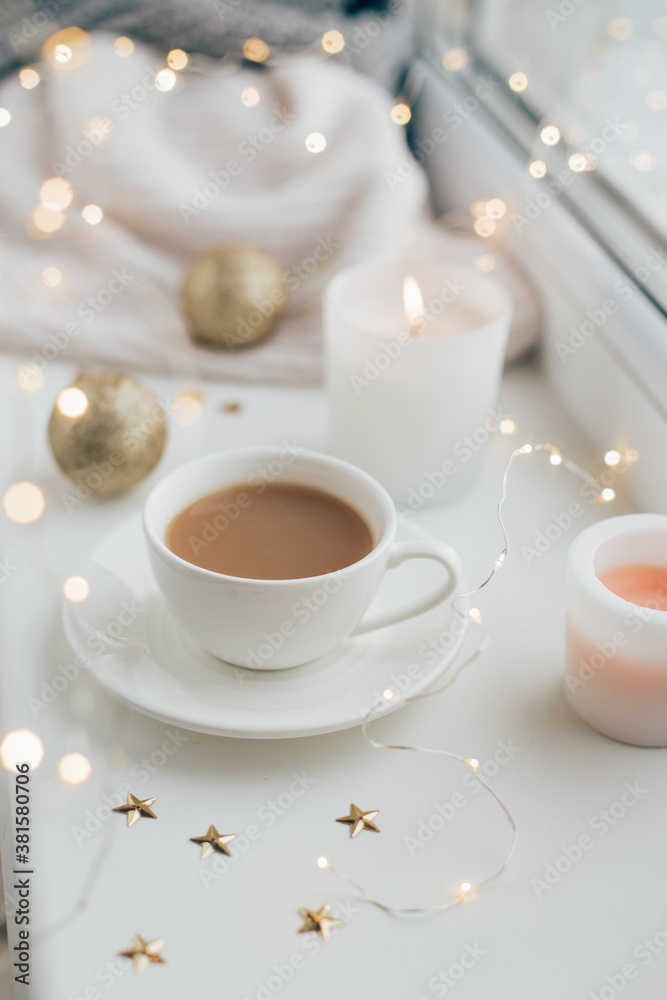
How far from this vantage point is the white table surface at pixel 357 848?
0.37m

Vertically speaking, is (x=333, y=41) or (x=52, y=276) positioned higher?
(x=333, y=41)

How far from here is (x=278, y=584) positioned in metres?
0.43

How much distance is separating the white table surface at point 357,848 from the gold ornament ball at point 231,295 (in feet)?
1.03

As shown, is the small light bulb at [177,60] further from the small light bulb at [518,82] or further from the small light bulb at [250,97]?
the small light bulb at [518,82]

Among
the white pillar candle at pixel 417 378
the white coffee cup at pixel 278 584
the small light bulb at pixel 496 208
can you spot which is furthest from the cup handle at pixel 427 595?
the small light bulb at pixel 496 208

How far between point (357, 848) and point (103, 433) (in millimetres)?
339

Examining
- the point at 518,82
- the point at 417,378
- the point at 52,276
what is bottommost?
the point at 52,276

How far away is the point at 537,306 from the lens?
0.78 metres

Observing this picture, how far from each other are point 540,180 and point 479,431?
305mm

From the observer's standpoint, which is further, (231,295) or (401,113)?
(401,113)

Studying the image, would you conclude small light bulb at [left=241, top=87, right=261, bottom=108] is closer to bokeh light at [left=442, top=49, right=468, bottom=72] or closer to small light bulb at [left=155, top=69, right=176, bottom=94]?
small light bulb at [left=155, top=69, right=176, bottom=94]

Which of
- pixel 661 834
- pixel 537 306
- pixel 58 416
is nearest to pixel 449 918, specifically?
pixel 661 834

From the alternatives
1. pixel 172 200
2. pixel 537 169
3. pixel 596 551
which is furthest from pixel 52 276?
pixel 596 551

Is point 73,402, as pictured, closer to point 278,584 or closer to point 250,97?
point 278,584
